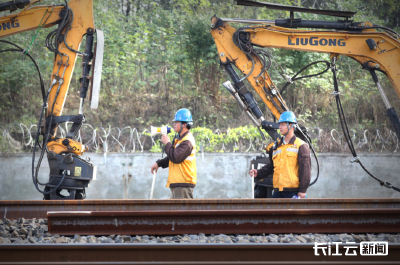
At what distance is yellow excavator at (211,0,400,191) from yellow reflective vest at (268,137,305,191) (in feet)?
3.65

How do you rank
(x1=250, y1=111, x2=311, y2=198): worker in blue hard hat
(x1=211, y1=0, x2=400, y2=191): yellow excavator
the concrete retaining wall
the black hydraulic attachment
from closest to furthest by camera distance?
(x1=250, y1=111, x2=311, y2=198): worker in blue hard hat → the black hydraulic attachment → (x1=211, y1=0, x2=400, y2=191): yellow excavator → the concrete retaining wall

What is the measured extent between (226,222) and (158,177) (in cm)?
510

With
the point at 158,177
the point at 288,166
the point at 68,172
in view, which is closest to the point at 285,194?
the point at 288,166

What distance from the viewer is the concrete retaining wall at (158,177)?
30.1 ft

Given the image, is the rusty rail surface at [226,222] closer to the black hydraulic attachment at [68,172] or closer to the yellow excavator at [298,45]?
the black hydraulic attachment at [68,172]

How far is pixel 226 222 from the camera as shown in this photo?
4480 millimetres

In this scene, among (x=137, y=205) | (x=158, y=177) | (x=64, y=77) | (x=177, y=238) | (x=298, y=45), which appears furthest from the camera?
(x=158, y=177)

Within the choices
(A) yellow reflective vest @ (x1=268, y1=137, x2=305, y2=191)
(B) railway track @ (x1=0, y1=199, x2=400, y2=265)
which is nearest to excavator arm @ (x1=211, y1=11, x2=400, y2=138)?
(A) yellow reflective vest @ (x1=268, y1=137, x2=305, y2=191)

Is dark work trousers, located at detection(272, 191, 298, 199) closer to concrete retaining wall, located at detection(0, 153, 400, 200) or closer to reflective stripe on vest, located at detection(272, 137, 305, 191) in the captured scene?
reflective stripe on vest, located at detection(272, 137, 305, 191)

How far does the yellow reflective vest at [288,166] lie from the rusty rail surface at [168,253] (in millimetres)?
2138

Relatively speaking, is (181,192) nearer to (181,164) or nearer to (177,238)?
(181,164)

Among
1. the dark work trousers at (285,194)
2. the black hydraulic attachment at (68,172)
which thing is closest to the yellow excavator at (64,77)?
the black hydraulic attachment at (68,172)

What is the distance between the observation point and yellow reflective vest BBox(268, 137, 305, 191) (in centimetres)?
553

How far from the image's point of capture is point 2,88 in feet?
42.4
